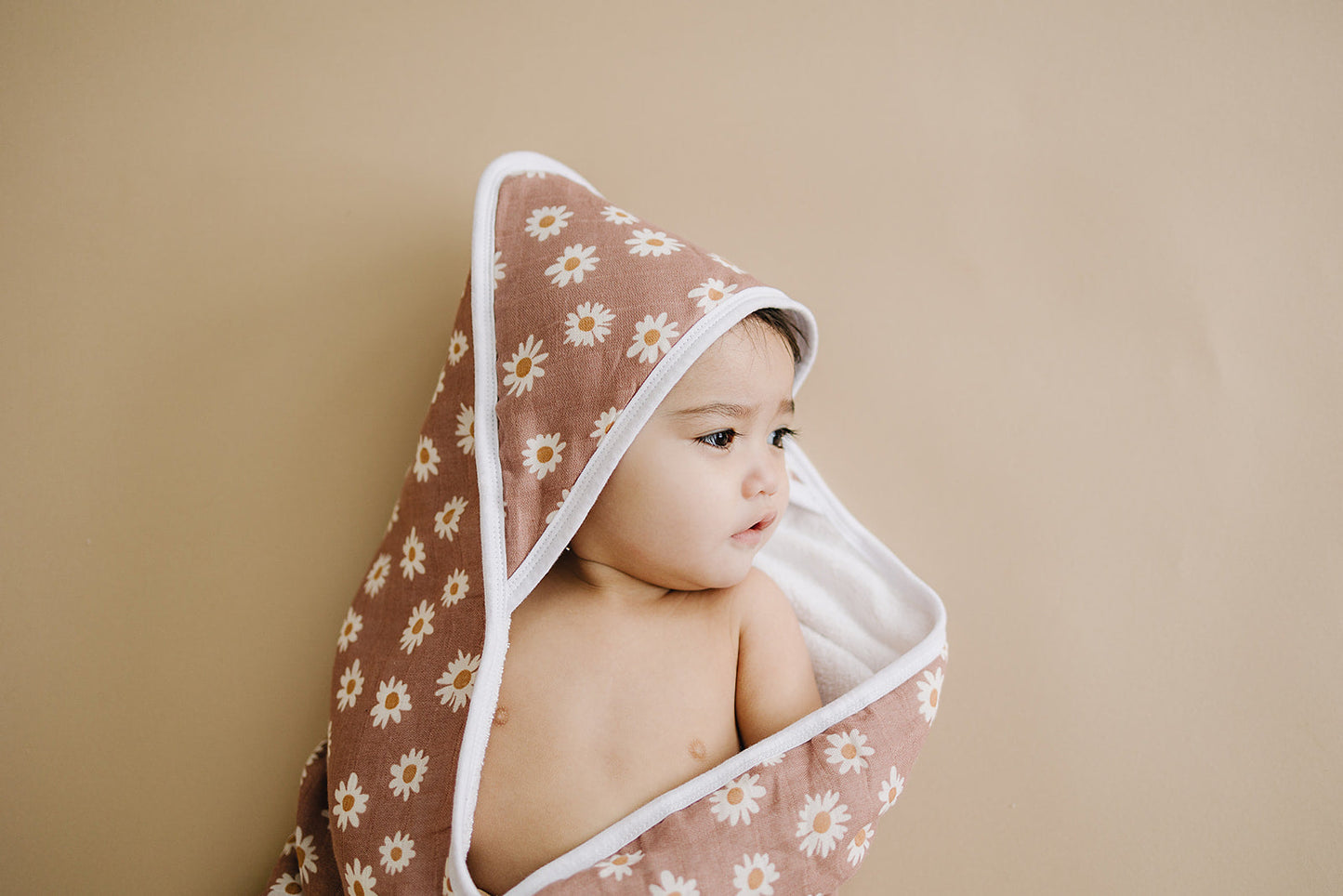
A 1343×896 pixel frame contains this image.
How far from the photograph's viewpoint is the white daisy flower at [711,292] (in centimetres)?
104

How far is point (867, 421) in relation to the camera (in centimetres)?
138

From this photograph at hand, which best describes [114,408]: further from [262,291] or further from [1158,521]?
[1158,521]

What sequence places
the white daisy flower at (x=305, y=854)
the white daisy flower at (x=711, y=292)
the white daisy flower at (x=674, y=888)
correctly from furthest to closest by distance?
the white daisy flower at (x=305, y=854) < the white daisy flower at (x=711, y=292) < the white daisy flower at (x=674, y=888)

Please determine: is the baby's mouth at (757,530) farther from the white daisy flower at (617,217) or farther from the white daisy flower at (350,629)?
the white daisy flower at (350,629)

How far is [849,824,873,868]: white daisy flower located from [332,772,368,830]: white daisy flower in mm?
608

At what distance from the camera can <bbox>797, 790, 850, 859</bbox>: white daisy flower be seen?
0.99 metres

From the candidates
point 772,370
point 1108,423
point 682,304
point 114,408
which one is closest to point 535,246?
point 682,304

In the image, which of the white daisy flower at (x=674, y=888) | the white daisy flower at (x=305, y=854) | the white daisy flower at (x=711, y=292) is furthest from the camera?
the white daisy flower at (x=305, y=854)

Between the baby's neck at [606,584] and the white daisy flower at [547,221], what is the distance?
17.5 inches

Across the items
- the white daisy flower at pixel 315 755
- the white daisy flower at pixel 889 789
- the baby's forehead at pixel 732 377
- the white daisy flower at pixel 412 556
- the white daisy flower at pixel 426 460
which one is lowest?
the white daisy flower at pixel 315 755

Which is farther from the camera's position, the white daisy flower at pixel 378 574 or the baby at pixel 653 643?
the white daisy flower at pixel 378 574

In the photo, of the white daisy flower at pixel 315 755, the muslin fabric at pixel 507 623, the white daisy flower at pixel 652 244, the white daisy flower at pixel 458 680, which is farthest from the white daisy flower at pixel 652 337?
the white daisy flower at pixel 315 755

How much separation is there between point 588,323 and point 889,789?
700 mm

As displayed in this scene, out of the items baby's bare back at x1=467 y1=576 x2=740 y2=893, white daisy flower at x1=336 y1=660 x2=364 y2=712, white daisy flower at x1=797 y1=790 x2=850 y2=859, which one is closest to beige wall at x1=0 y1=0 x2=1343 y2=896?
white daisy flower at x1=336 y1=660 x2=364 y2=712
